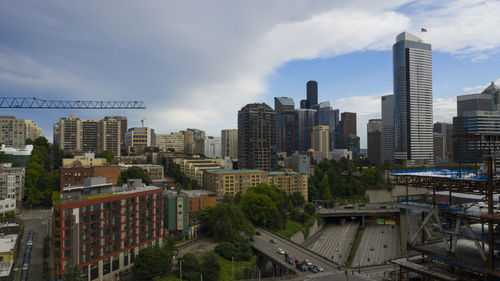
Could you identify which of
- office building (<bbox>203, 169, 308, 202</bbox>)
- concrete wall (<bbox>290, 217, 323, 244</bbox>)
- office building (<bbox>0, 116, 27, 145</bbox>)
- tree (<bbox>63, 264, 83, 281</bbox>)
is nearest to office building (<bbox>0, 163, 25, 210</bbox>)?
office building (<bbox>203, 169, 308, 202</bbox>)

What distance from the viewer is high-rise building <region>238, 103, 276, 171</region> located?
152 metres

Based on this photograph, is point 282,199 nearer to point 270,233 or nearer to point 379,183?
point 270,233

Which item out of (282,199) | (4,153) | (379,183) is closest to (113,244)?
(282,199)

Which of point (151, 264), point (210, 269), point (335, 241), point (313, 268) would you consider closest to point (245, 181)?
point (335, 241)

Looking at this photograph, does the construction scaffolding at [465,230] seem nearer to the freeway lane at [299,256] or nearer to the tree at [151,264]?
the freeway lane at [299,256]

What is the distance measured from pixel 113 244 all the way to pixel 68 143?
5263 inches

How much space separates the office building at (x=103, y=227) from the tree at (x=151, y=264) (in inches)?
186

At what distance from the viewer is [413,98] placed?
584 feet

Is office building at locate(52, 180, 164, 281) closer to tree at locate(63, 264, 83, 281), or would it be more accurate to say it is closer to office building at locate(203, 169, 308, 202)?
tree at locate(63, 264, 83, 281)

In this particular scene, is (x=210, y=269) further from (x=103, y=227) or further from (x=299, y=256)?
(x=299, y=256)

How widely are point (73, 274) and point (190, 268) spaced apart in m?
16.9

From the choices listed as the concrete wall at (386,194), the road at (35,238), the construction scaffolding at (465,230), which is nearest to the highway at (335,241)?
the concrete wall at (386,194)

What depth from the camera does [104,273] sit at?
50656mm

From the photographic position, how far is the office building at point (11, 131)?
460 ft
